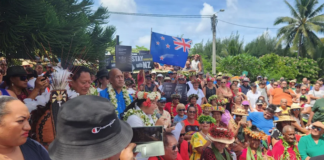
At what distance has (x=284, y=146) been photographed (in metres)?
4.27

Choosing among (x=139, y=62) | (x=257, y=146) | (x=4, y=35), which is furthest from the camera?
(x=139, y=62)

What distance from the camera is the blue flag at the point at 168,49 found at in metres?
8.71

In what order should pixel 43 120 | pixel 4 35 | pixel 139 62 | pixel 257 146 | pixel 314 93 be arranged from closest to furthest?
pixel 43 120 → pixel 4 35 → pixel 257 146 → pixel 139 62 → pixel 314 93

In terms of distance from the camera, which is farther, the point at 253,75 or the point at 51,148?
the point at 253,75

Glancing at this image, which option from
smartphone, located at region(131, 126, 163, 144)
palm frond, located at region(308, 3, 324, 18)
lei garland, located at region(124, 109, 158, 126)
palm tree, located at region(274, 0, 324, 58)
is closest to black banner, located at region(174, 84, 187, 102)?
lei garland, located at region(124, 109, 158, 126)

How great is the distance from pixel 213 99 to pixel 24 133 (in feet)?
18.6

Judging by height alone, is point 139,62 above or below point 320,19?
below

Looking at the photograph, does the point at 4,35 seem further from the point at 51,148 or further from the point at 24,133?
the point at 51,148

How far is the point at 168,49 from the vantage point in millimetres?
8867

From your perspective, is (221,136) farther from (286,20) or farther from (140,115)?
(286,20)

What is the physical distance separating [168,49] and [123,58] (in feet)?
9.62

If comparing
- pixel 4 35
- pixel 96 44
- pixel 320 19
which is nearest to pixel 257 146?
pixel 96 44

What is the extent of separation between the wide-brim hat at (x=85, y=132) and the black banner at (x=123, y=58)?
482cm

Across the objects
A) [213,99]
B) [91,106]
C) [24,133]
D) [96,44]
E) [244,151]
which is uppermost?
[96,44]
